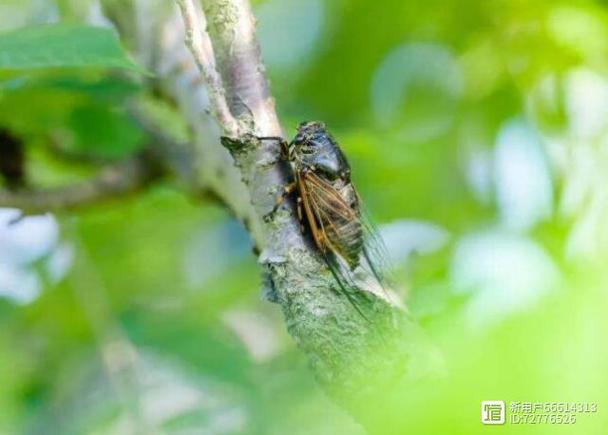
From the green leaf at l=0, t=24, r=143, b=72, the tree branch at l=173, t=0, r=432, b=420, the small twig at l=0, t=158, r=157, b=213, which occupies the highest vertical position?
the small twig at l=0, t=158, r=157, b=213

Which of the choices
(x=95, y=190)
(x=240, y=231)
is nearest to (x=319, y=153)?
(x=95, y=190)

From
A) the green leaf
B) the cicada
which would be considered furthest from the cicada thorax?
the green leaf

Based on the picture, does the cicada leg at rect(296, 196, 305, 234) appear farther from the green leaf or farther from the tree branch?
the green leaf

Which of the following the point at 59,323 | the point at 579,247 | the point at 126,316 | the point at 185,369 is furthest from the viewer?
the point at 59,323

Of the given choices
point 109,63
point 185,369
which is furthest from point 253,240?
point 185,369

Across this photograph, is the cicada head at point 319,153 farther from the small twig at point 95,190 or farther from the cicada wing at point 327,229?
the small twig at point 95,190

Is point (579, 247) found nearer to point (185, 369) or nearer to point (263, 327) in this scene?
point (185, 369)
